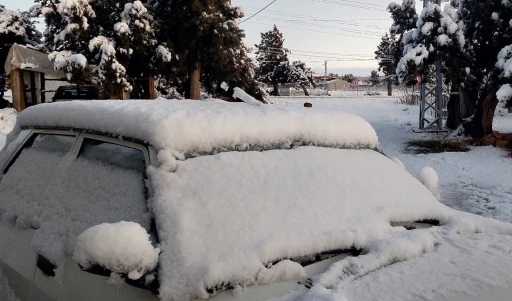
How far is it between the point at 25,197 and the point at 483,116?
16.1 meters

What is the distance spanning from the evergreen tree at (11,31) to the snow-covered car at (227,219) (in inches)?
847

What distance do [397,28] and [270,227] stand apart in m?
19.8

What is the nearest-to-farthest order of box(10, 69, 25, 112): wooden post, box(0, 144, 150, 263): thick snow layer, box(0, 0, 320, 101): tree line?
box(0, 144, 150, 263): thick snow layer
box(0, 0, 320, 101): tree line
box(10, 69, 25, 112): wooden post

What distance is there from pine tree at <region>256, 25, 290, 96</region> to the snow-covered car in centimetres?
5223

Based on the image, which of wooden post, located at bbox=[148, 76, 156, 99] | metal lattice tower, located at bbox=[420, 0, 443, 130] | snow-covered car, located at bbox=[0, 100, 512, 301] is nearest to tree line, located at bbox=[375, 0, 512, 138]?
metal lattice tower, located at bbox=[420, 0, 443, 130]

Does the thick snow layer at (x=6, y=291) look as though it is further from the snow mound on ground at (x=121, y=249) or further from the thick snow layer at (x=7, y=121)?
the thick snow layer at (x=7, y=121)

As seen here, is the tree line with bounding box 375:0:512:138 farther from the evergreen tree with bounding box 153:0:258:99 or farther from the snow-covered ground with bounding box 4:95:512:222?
the evergreen tree with bounding box 153:0:258:99

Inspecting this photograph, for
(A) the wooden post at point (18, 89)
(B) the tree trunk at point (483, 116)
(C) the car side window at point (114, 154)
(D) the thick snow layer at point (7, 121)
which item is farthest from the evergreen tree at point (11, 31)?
(C) the car side window at point (114, 154)

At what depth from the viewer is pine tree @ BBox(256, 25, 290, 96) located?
55.8 m

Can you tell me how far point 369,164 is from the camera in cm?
286

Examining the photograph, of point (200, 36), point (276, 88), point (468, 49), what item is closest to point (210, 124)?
point (468, 49)

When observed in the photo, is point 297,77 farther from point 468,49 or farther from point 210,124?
point 210,124

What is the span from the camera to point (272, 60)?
185 feet

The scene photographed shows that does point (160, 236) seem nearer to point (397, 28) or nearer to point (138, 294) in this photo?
point (138, 294)
